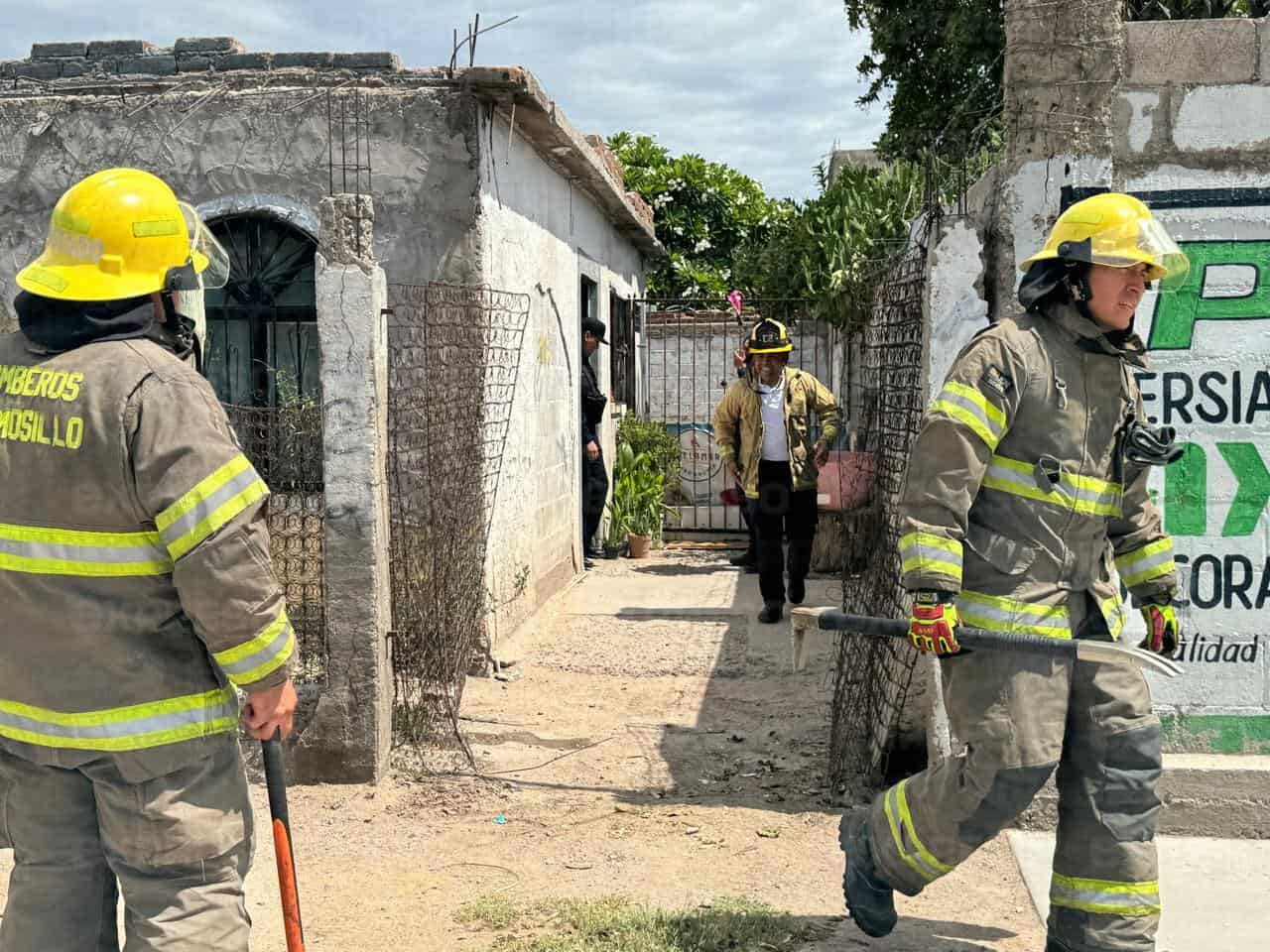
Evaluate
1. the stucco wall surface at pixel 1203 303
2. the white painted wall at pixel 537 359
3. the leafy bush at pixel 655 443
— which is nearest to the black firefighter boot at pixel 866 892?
the stucco wall surface at pixel 1203 303

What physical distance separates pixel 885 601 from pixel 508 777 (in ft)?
5.91

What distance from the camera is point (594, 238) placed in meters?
11.7

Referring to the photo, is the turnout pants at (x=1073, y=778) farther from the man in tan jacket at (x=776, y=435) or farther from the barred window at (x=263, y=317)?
the barred window at (x=263, y=317)

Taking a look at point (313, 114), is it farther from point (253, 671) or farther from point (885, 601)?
point (253, 671)

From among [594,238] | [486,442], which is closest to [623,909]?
[486,442]

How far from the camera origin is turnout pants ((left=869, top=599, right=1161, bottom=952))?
10.7 ft

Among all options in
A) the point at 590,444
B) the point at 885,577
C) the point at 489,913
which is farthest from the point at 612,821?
the point at 590,444

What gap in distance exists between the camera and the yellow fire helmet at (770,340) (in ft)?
27.1

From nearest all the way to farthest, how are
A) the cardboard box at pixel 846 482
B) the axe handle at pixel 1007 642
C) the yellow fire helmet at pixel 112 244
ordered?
the yellow fire helmet at pixel 112 244 → the axe handle at pixel 1007 642 → the cardboard box at pixel 846 482

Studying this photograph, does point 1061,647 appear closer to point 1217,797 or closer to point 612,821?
point 1217,797

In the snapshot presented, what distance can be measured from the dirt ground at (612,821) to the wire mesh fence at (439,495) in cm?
31

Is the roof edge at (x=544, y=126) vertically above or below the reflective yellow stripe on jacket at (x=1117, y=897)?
above

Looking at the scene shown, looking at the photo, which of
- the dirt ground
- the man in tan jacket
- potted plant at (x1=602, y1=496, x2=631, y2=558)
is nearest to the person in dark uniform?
potted plant at (x1=602, y1=496, x2=631, y2=558)

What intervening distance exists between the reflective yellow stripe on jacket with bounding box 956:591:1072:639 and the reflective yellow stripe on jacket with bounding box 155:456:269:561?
76.3 inches
